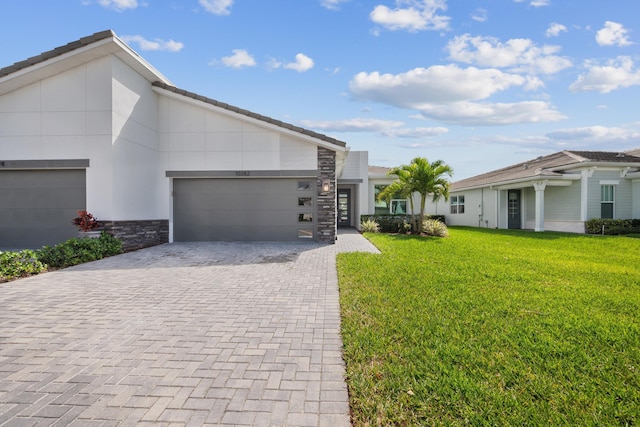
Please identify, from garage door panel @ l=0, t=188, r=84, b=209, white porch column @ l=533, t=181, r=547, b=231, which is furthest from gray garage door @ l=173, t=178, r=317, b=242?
white porch column @ l=533, t=181, r=547, b=231

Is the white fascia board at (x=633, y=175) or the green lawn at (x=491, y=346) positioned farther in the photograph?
the white fascia board at (x=633, y=175)

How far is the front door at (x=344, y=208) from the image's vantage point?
2159cm

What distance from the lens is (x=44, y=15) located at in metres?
9.43

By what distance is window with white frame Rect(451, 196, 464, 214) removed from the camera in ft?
→ 82.7

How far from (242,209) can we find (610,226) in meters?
17.5

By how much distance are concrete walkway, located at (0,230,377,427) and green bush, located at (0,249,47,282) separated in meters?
0.56

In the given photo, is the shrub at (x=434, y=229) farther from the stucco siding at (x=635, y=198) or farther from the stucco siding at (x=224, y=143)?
the stucco siding at (x=635, y=198)

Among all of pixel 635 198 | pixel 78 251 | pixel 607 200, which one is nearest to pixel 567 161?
pixel 607 200

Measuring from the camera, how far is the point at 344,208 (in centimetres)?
2175

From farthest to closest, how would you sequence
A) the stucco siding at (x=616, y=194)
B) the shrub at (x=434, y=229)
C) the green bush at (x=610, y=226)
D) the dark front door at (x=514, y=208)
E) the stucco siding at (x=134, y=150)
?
the dark front door at (x=514, y=208), the stucco siding at (x=616, y=194), the green bush at (x=610, y=226), the shrub at (x=434, y=229), the stucco siding at (x=134, y=150)

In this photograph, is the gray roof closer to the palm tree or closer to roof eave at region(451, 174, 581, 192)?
the palm tree

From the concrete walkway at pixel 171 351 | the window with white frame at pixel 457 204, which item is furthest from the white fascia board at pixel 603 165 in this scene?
the concrete walkway at pixel 171 351

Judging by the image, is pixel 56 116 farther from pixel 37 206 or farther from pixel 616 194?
pixel 616 194

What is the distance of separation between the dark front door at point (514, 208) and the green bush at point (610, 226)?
4.41m
